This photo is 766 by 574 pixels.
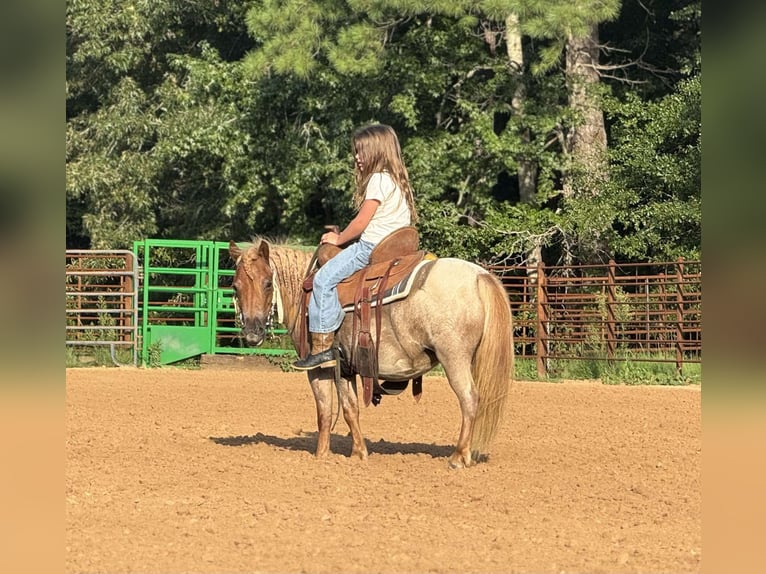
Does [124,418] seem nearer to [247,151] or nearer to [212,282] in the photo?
[212,282]

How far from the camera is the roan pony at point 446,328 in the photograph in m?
7.27

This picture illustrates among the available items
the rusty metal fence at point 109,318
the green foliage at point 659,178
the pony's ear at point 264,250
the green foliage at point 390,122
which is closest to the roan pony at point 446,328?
the pony's ear at point 264,250

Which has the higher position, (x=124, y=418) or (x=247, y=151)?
(x=247, y=151)

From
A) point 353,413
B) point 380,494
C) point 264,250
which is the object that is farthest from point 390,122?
point 380,494

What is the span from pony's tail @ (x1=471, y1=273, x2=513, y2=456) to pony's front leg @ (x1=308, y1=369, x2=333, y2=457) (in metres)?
1.05

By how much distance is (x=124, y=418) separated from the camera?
1082 cm

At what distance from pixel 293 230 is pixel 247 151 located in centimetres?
188

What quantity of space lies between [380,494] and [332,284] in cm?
164

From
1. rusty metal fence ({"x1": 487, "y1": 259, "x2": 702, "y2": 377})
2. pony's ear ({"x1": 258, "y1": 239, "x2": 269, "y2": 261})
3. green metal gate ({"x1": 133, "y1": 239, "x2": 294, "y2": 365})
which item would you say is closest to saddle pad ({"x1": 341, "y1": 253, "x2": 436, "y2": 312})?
pony's ear ({"x1": 258, "y1": 239, "x2": 269, "y2": 261})

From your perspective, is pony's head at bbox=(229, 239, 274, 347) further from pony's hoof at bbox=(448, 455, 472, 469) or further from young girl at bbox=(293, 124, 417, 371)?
pony's hoof at bbox=(448, 455, 472, 469)
